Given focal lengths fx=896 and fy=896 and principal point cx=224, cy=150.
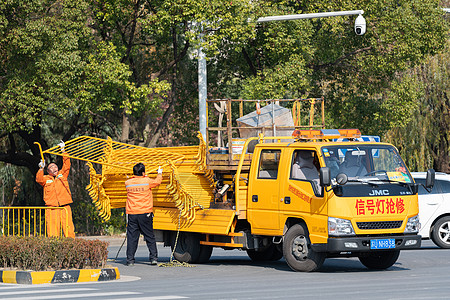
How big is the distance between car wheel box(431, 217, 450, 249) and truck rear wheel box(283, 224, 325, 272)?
247 inches

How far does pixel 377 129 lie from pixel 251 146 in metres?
14.5

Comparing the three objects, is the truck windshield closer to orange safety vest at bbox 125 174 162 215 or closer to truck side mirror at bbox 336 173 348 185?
truck side mirror at bbox 336 173 348 185

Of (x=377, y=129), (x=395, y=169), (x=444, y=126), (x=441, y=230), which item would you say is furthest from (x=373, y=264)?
(x=444, y=126)

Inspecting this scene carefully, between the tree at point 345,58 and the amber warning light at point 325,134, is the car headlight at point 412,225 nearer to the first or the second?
the amber warning light at point 325,134

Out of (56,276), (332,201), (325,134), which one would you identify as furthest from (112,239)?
(332,201)

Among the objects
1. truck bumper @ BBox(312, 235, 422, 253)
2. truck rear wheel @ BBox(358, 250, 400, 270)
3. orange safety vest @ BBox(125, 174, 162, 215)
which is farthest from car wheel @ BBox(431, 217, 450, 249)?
orange safety vest @ BBox(125, 174, 162, 215)

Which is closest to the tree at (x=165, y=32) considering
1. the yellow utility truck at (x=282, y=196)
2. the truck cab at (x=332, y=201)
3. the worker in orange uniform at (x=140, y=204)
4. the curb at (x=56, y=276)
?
the yellow utility truck at (x=282, y=196)

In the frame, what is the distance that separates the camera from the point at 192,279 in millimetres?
14109

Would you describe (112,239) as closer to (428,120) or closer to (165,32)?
(165,32)

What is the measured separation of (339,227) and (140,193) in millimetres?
3998

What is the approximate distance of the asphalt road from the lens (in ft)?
38.3

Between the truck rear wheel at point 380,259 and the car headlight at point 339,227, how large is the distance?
1.44m

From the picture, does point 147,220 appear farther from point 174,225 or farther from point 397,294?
point 397,294

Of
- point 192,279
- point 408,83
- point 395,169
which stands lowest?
point 192,279
